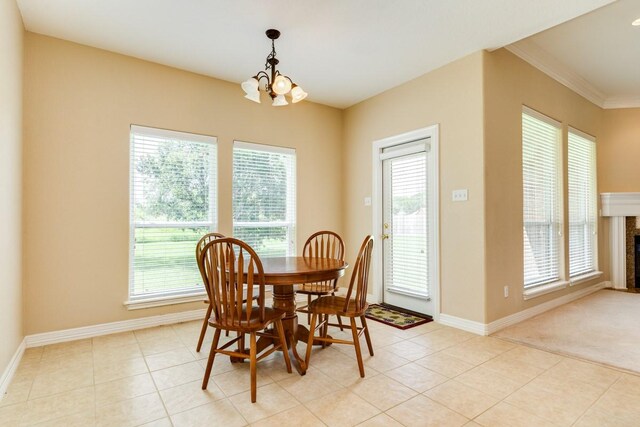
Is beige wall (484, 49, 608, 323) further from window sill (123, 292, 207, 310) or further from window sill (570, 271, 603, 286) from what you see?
window sill (123, 292, 207, 310)

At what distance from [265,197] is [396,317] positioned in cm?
213

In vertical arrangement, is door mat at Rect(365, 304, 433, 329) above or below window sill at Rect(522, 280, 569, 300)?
below

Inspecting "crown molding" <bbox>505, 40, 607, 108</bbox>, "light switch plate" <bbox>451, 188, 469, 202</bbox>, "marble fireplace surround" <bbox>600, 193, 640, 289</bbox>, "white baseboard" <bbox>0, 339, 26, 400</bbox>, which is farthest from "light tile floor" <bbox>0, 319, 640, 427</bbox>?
"marble fireplace surround" <bbox>600, 193, 640, 289</bbox>

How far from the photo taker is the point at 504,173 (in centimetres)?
333

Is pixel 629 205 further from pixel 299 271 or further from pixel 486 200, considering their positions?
pixel 299 271

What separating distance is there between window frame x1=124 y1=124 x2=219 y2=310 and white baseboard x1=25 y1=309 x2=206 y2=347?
142 millimetres

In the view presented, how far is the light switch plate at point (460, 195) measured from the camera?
3.29 meters

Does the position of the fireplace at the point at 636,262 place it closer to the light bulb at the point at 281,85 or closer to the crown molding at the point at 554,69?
the crown molding at the point at 554,69

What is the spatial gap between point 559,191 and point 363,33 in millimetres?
3263

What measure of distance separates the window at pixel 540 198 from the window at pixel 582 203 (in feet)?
1.76

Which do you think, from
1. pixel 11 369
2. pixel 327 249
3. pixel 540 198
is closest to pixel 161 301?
pixel 11 369

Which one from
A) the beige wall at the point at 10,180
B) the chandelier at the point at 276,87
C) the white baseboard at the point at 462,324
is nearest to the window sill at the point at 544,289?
the white baseboard at the point at 462,324

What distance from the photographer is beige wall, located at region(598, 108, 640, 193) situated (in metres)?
5.11

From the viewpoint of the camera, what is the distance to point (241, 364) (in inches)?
98.2
